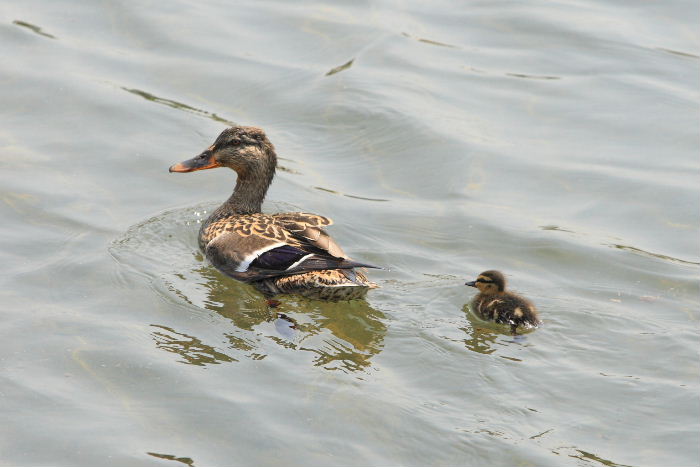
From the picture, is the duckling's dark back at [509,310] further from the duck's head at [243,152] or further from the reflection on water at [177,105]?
the reflection on water at [177,105]

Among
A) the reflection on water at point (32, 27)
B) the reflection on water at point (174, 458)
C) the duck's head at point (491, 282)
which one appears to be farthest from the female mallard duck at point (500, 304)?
the reflection on water at point (32, 27)

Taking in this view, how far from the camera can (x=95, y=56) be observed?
10.6 metres

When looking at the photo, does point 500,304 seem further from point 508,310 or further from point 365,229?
point 365,229

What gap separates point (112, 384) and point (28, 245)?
1898mm

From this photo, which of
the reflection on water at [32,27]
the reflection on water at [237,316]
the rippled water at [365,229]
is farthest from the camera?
the reflection on water at [32,27]

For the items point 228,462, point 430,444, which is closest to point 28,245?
point 228,462

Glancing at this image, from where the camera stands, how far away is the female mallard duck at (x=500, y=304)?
671 cm

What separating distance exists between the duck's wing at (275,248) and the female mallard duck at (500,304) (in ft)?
2.61

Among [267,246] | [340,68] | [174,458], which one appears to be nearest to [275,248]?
[267,246]

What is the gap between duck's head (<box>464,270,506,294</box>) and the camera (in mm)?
6906

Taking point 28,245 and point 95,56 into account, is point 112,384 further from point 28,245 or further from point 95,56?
point 95,56

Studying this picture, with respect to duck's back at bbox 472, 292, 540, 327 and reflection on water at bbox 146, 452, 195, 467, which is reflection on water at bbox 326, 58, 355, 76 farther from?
reflection on water at bbox 146, 452, 195, 467

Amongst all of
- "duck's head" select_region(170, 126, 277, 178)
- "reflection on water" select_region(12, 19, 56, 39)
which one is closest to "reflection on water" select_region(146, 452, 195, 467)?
"duck's head" select_region(170, 126, 277, 178)

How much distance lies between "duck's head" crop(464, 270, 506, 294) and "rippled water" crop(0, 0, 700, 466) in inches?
8.3
